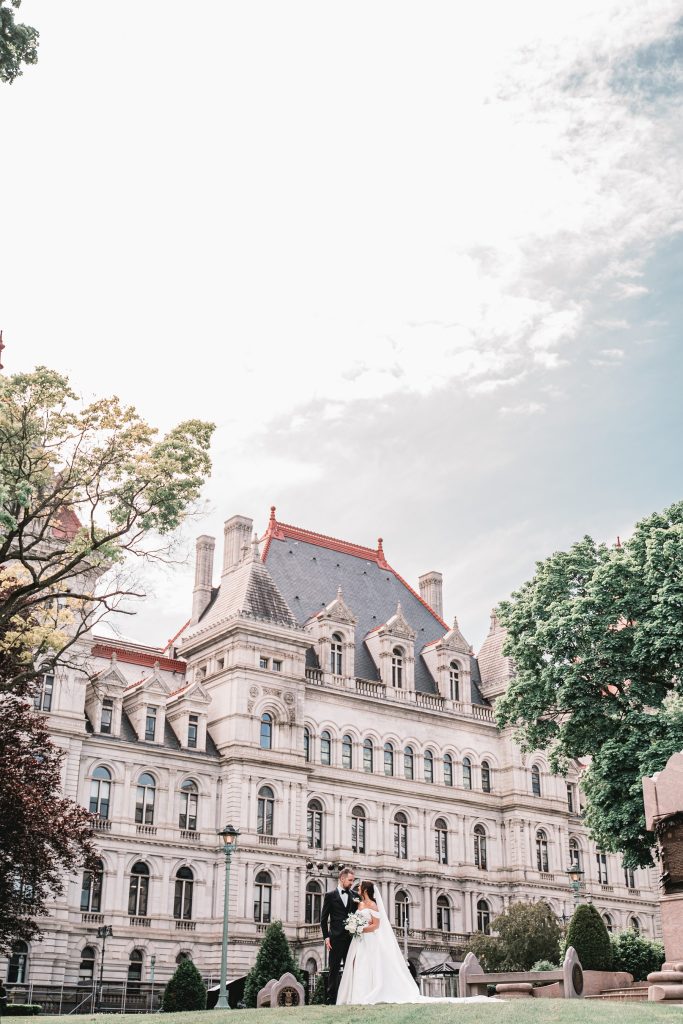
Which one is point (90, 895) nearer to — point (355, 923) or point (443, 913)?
point (443, 913)

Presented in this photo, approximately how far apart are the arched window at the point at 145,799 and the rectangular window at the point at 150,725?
1.89 m

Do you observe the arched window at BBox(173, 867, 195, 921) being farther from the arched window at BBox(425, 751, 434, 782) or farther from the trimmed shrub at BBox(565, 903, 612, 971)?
the trimmed shrub at BBox(565, 903, 612, 971)

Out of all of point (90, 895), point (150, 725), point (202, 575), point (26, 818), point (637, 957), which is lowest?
point (637, 957)

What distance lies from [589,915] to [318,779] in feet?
97.5

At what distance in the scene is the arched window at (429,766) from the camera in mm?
62938

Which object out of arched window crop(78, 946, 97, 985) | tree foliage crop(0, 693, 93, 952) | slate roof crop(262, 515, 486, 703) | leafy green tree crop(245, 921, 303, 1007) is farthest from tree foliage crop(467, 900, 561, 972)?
tree foliage crop(0, 693, 93, 952)

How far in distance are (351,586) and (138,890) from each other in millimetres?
24783

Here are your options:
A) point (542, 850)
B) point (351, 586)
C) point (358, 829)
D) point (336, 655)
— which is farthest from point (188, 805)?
point (542, 850)

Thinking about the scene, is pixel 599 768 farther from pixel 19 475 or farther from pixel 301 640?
pixel 301 640

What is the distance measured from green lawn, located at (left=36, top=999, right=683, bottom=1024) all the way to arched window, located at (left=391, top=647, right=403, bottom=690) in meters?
45.9

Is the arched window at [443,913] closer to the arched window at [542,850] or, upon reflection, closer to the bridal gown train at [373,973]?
the arched window at [542,850]

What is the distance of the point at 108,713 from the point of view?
173 feet

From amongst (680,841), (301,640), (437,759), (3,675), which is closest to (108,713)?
(301,640)

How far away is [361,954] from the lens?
56.4ft
